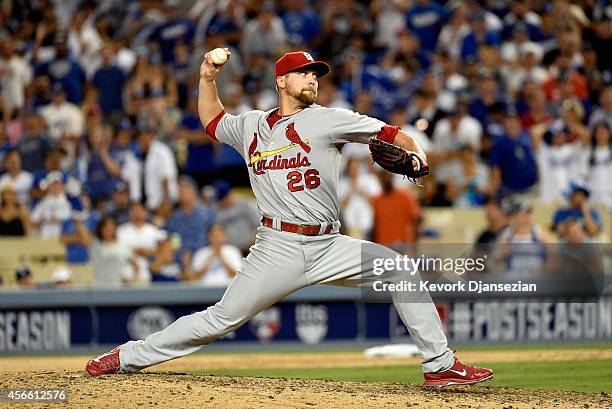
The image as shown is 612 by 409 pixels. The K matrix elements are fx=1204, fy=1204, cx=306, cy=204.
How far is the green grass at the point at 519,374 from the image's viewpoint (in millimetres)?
8523

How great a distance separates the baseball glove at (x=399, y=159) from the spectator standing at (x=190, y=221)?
6.64 meters

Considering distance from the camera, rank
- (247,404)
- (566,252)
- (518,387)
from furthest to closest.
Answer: (566,252), (518,387), (247,404)

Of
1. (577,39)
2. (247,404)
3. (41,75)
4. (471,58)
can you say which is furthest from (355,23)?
(247,404)

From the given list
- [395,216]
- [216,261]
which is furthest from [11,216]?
[395,216]

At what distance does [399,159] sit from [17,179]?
9126 millimetres

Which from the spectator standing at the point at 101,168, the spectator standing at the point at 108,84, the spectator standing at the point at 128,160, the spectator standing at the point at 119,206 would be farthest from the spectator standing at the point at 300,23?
the spectator standing at the point at 119,206

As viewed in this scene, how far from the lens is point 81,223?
46.0 feet

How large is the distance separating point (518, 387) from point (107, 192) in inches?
304

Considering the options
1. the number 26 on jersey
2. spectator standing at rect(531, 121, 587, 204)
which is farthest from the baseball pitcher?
spectator standing at rect(531, 121, 587, 204)

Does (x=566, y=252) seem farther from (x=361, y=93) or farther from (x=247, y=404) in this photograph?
(x=247, y=404)

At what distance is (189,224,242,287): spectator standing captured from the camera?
500 inches

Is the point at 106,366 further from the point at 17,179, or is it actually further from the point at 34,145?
the point at 34,145

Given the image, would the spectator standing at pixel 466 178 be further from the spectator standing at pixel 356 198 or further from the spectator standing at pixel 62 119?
the spectator standing at pixel 62 119

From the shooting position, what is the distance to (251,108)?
15.0m
